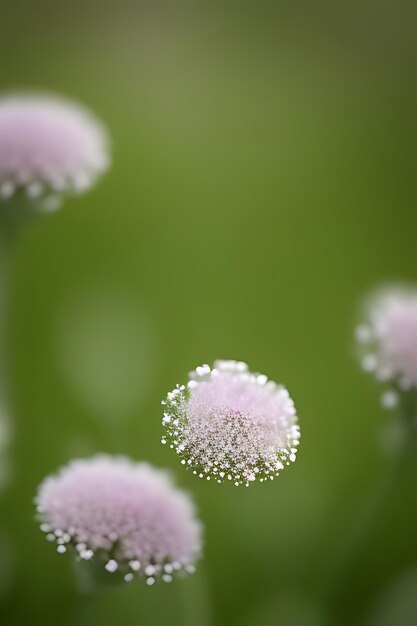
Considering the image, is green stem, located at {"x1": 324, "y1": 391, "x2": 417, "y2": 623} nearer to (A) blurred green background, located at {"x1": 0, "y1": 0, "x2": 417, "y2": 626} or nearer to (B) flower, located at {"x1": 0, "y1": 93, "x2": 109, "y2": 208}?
(A) blurred green background, located at {"x1": 0, "y1": 0, "x2": 417, "y2": 626}

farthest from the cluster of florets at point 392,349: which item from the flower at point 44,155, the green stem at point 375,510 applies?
the flower at point 44,155

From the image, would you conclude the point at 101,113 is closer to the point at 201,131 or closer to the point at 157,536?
the point at 201,131

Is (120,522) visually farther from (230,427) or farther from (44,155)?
(44,155)

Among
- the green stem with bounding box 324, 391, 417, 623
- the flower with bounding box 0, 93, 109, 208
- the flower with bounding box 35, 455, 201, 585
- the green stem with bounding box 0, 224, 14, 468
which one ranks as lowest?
the flower with bounding box 35, 455, 201, 585

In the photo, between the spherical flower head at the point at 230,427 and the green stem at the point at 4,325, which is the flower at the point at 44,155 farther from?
the spherical flower head at the point at 230,427

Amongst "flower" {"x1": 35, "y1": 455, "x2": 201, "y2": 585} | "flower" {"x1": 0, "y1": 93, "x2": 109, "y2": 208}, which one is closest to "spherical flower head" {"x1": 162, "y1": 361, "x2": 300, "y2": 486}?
"flower" {"x1": 35, "y1": 455, "x2": 201, "y2": 585}

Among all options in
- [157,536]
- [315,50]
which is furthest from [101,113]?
[157,536]

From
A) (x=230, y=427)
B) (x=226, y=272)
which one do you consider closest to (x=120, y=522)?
(x=230, y=427)
